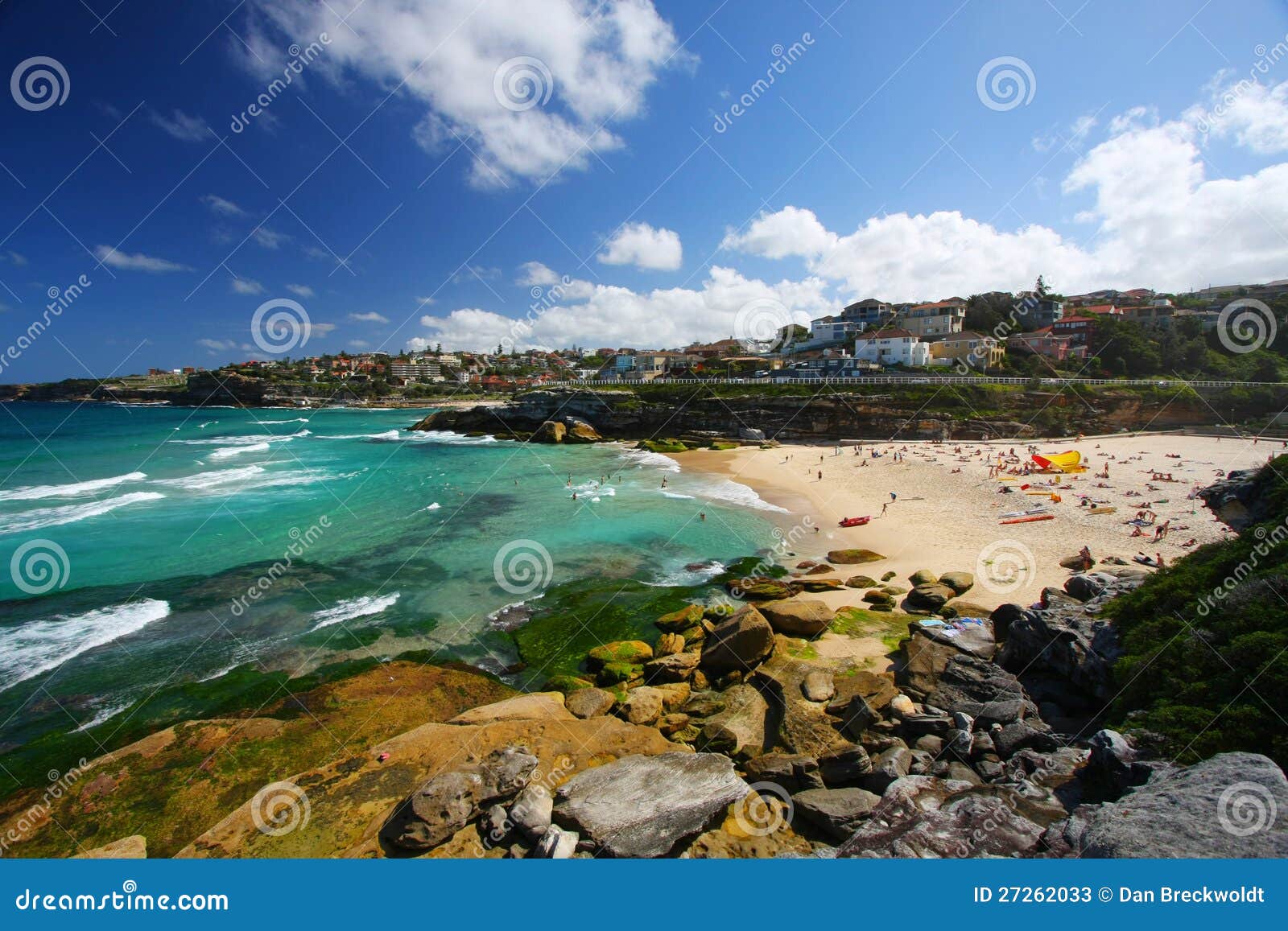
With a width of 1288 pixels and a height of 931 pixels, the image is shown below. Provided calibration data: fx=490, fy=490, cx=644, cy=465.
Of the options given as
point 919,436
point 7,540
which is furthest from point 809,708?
point 919,436

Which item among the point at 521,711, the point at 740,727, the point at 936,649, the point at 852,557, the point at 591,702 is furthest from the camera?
the point at 852,557

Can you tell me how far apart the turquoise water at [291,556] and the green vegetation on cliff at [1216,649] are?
9884mm

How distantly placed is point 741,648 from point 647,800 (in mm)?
4837

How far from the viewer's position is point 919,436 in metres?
40.2

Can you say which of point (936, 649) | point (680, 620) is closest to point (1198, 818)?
point (936, 649)

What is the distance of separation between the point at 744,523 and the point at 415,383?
4842 inches

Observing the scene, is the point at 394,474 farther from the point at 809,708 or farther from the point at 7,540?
the point at 809,708

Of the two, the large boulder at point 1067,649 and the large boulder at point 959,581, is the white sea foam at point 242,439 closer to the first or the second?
the large boulder at point 959,581

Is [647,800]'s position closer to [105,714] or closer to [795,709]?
[795,709]

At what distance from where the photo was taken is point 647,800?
17.7 feet

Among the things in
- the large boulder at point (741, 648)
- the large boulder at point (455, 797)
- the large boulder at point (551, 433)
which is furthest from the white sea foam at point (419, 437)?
the large boulder at point (455, 797)

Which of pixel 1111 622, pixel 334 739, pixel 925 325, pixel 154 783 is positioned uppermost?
pixel 925 325

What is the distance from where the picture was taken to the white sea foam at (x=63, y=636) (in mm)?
10250

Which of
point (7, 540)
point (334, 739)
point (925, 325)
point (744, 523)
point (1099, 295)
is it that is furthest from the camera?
point (1099, 295)
